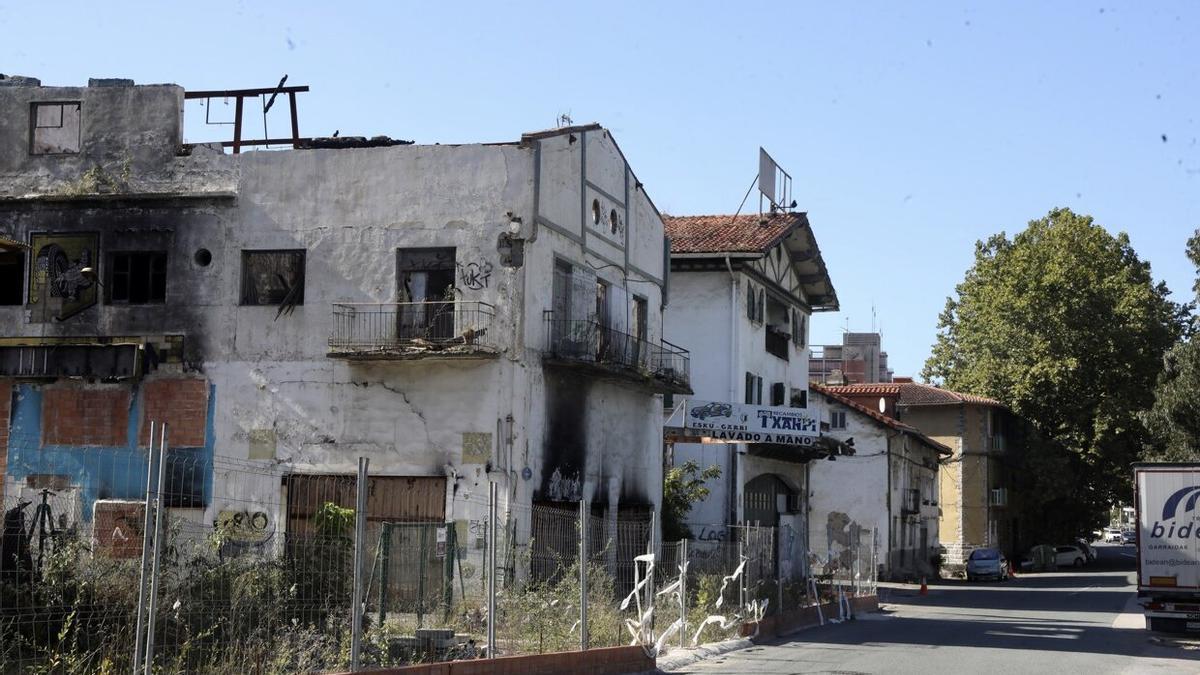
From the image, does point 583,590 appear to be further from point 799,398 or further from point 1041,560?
point 1041,560

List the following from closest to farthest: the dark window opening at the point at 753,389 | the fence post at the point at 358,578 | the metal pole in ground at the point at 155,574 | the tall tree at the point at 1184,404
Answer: the metal pole in ground at the point at 155,574, the fence post at the point at 358,578, the dark window opening at the point at 753,389, the tall tree at the point at 1184,404

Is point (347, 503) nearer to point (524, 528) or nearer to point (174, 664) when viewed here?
point (524, 528)

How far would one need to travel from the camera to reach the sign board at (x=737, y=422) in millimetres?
34375

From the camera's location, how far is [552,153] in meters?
27.7

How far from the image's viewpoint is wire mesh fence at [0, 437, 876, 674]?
43.7 feet

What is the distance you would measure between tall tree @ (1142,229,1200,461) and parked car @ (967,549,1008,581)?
26.6 feet

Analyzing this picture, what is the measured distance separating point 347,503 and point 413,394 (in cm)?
242

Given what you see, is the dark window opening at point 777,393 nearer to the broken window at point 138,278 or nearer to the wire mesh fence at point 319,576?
the wire mesh fence at point 319,576

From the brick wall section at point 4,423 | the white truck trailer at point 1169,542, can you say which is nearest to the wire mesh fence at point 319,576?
the brick wall section at point 4,423

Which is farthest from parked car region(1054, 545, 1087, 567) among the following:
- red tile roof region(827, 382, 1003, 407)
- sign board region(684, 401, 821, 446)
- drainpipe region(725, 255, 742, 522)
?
sign board region(684, 401, 821, 446)

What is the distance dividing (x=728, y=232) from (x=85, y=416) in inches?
778

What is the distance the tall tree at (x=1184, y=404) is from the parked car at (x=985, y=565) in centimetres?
809

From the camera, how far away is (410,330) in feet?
86.6

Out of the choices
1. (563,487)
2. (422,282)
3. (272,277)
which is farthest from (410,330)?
(563,487)
